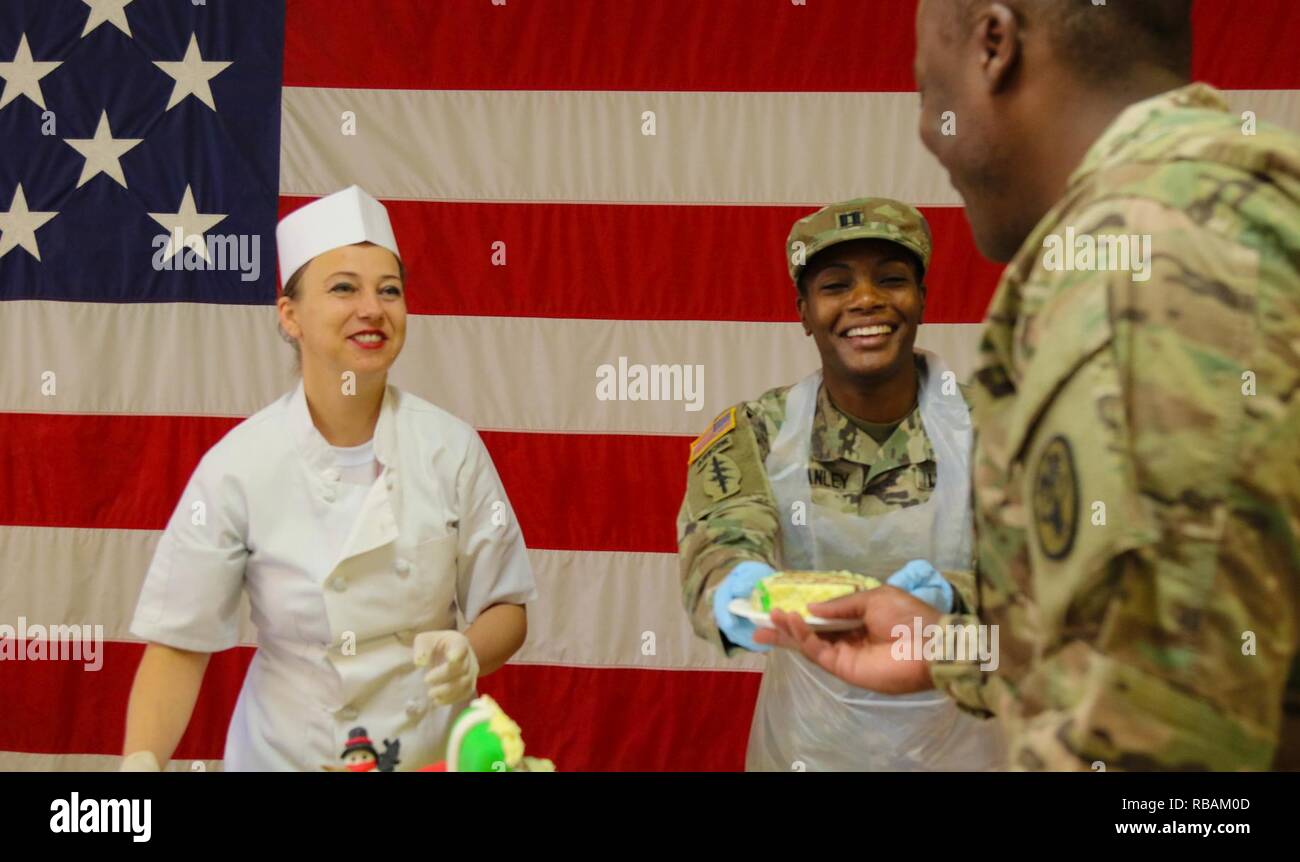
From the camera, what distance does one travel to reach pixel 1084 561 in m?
0.69

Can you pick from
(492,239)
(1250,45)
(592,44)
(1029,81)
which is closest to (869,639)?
(1029,81)

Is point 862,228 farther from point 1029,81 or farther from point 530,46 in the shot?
point 530,46

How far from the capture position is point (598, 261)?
7.79 ft

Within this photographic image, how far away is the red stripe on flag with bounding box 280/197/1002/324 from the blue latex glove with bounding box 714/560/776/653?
3.44 ft

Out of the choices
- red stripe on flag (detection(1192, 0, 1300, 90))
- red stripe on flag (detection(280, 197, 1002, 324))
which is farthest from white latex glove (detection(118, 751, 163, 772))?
red stripe on flag (detection(1192, 0, 1300, 90))

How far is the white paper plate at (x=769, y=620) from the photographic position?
1.20 meters

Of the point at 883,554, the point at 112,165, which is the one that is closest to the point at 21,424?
the point at 112,165

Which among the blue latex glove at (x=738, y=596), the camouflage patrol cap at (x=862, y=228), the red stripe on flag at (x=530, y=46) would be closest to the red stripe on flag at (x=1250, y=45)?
the red stripe on flag at (x=530, y=46)

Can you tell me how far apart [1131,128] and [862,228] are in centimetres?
79

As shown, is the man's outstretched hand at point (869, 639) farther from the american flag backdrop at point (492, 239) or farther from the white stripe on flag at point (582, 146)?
the white stripe on flag at point (582, 146)

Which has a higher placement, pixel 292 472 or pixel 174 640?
pixel 292 472

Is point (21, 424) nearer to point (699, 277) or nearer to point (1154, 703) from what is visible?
point (699, 277)

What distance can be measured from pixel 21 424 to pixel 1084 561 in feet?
7.43

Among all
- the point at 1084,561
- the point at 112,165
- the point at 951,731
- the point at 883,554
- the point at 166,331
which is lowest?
the point at 951,731
